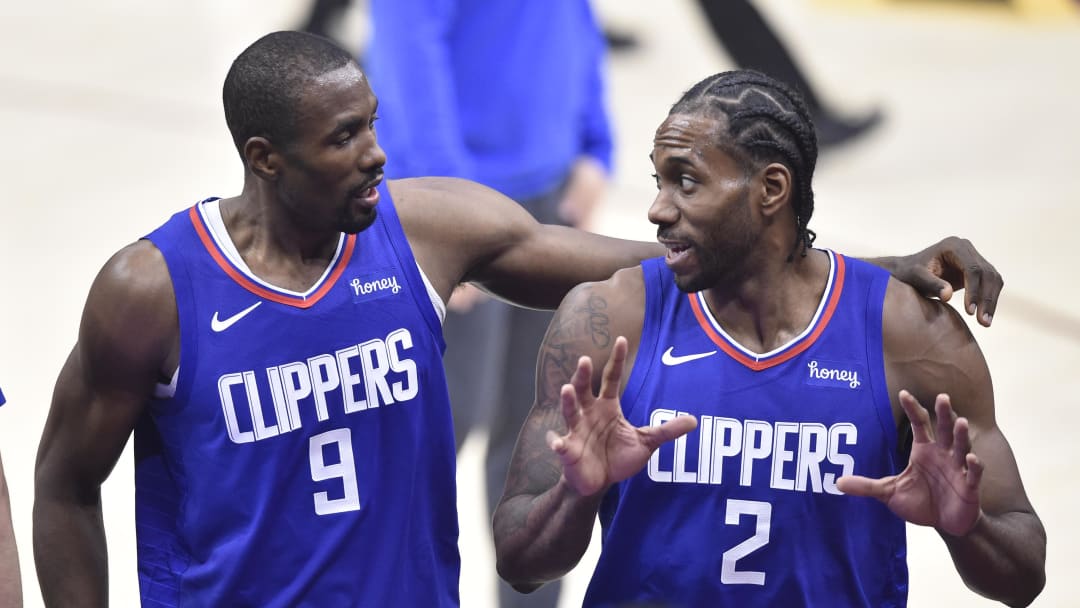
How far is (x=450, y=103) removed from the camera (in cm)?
452

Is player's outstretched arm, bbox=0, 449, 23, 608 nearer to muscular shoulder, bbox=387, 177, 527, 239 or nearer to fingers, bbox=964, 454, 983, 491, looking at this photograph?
muscular shoulder, bbox=387, 177, 527, 239

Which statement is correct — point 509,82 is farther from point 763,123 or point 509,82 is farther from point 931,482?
point 931,482

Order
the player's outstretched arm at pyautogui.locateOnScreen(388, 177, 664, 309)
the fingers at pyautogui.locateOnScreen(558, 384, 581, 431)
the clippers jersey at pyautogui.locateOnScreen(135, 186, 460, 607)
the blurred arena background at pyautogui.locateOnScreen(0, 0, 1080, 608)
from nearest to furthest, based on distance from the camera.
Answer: the fingers at pyautogui.locateOnScreen(558, 384, 581, 431)
the clippers jersey at pyautogui.locateOnScreen(135, 186, 460, 607)
the player's outstretched arm at pyautogui.locateOnScreen(388, 177, 664, 309)
the blurred arena background at pyautogui.locateOnScreen(0, 0, 1080, 608)

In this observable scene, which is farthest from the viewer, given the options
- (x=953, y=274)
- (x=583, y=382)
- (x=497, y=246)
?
(x=497, y=246)

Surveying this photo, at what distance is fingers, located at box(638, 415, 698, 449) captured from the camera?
8.86 ft

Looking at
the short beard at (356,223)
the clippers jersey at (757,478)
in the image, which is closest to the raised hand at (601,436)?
the clippers jersey at (757,478)

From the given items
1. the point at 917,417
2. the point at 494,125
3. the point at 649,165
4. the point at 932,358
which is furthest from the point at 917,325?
the point at 649,165

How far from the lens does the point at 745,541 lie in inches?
115

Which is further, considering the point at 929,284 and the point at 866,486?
the point at 929,284

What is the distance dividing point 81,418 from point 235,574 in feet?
1.30

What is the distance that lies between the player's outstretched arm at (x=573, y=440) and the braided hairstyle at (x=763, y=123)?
0.31 m

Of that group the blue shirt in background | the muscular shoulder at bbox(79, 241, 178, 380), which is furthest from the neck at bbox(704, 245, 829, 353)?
the blue shirt in background

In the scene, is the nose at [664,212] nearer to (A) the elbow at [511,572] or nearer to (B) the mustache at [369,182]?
(B) the mustache at [369,182]

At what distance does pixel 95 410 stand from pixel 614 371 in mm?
960
